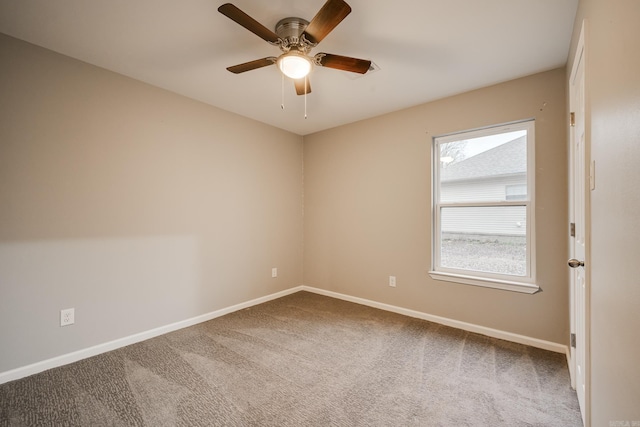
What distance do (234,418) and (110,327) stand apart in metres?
1.60

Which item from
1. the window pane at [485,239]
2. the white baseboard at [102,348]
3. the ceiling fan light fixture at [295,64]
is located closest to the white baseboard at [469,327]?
the window pane at [485,239]

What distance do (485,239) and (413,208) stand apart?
0.80 meters

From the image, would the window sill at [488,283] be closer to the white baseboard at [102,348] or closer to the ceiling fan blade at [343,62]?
the ceiling fan blade at [343,62]

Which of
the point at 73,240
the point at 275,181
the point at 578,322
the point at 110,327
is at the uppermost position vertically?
the point at 275,181

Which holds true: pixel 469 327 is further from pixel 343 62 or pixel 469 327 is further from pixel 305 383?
pixel 343 62

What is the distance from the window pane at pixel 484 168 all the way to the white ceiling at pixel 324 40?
580 millimetres

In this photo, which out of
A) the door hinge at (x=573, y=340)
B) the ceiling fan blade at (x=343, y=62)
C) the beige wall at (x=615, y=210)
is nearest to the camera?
the beige wall at (x=615, y=210)

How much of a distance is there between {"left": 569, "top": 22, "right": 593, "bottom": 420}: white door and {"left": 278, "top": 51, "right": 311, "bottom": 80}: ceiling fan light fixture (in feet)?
5.24

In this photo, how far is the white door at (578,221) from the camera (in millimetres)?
1653

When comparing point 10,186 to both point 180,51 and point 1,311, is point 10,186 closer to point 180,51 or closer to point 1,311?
point 1,311

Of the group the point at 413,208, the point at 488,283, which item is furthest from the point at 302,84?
the point at 488,283

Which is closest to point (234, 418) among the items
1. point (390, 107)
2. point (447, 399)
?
point (447, 399)

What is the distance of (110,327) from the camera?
8.10 ft

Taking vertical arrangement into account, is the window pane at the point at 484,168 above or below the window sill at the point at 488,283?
above
